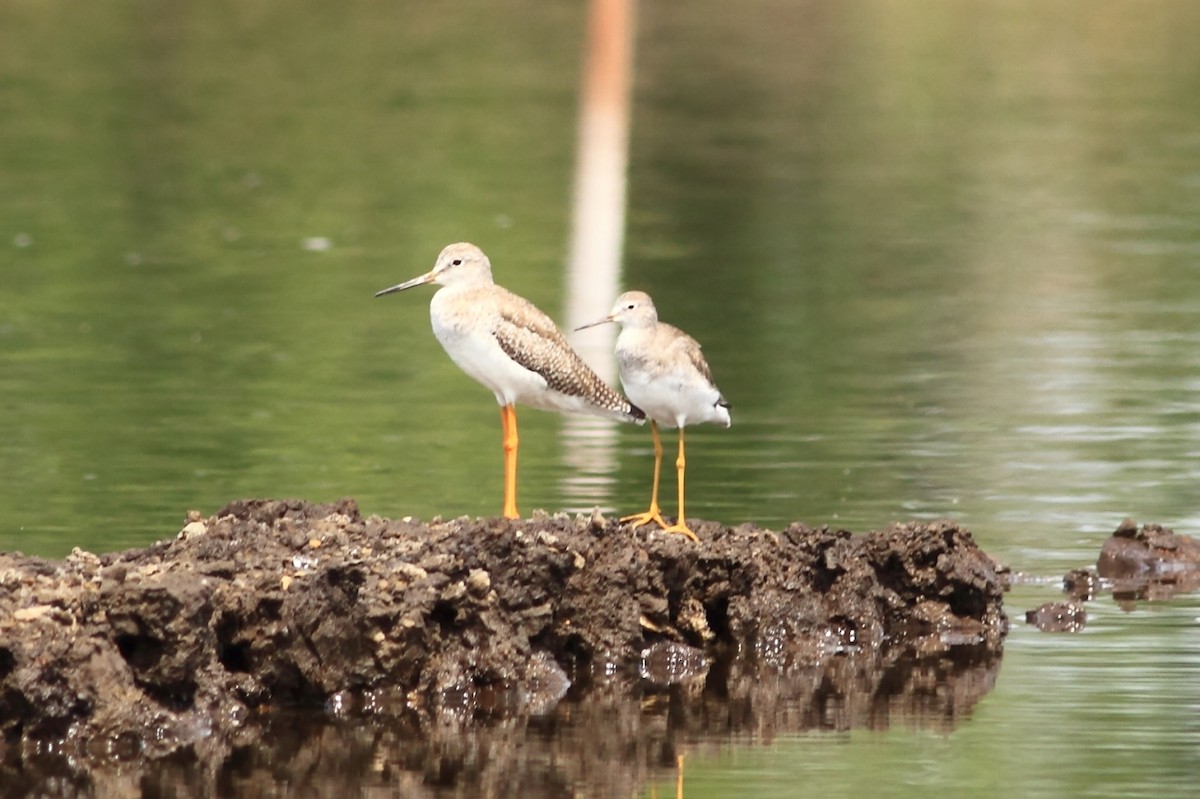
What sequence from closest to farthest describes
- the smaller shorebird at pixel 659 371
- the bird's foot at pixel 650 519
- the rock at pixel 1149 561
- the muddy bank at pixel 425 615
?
the muddy bank at pixel 425 615
the smaller shorebird at pixel 659 371
the bird's foot at pixel 650 519
the rock at pixel 1149 561

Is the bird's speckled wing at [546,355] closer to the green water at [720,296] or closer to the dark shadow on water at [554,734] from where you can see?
the dark shadow on water at [554,734]

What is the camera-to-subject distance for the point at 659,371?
420 inches

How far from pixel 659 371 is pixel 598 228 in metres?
13.8

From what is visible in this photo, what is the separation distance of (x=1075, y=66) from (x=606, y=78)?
9046mm

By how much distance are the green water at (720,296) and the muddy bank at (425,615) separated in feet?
2.49

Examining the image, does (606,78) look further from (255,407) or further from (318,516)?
(318,516)

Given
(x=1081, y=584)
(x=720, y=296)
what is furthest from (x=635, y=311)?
(x=720, y=296)

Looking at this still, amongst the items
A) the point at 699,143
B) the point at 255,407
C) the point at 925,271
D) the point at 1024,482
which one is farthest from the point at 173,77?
the point at 1024,482

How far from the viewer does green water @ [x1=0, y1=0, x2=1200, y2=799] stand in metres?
12.2

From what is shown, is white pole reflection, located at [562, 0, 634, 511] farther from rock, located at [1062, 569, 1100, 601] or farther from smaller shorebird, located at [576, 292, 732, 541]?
rock, located at [1062, 569, 1100, 601]

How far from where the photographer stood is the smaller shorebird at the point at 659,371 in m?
10.7

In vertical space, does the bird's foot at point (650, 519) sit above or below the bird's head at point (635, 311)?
below

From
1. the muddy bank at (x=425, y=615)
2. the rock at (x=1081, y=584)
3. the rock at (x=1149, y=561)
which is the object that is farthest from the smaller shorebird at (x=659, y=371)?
the rock at (x=1149, y=561)

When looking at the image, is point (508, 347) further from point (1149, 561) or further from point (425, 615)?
point (1149, 561)
